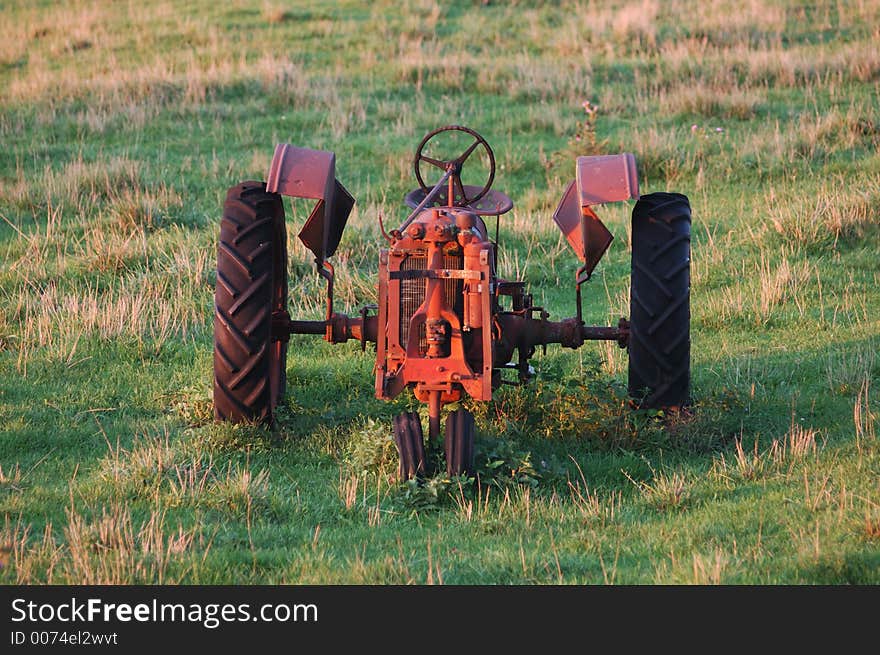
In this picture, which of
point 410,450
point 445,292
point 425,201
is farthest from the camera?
point 425,201

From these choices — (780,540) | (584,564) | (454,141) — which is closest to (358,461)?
(584,564)

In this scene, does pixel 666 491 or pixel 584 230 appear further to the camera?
pixel 584 230

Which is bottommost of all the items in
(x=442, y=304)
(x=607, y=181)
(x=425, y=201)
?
(x=442, y=304)

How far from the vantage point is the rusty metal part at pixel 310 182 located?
24.6 ft

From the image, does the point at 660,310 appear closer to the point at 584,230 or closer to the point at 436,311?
the point at 584,230

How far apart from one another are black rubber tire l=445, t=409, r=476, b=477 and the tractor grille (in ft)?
1.68

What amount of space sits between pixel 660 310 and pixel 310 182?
2.21 m

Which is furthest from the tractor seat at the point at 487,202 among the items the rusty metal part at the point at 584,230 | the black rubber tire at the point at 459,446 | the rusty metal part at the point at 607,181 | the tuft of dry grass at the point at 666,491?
the tuft of dry grass at the point at 666,491

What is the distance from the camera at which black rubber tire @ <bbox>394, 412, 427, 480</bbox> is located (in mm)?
6816

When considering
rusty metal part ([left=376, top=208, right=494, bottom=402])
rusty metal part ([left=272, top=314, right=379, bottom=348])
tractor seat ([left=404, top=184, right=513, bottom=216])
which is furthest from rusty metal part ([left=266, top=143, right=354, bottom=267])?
tractor seat ([left=404, top=184, right=513, bottom=216])

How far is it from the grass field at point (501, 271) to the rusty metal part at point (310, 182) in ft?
3.77

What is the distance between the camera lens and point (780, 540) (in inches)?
241

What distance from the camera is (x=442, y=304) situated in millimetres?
7000

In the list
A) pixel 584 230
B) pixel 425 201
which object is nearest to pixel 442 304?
pixel 425 201
